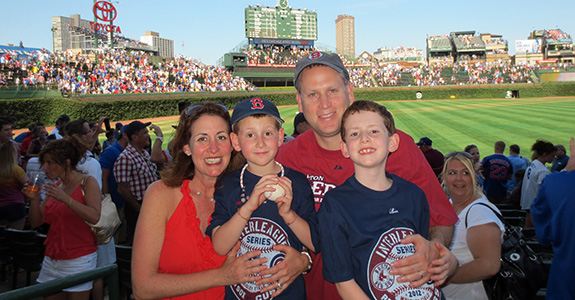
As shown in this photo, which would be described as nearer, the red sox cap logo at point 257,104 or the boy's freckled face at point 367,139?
the boy's freckled face at point 367,139

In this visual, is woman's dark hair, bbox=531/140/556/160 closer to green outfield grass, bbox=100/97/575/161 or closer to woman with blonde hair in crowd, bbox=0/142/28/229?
green outfield grass, bbox=100/97/575/161

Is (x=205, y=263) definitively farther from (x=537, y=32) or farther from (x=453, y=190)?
(x=537, y=32)

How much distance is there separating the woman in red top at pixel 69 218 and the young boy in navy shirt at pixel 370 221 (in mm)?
3329

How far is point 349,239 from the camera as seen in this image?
2139 mm

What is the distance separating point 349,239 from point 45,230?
6961mm

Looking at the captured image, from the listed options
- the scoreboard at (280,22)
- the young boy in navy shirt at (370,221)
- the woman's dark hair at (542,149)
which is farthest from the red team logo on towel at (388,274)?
the scoreboard at (280,22)

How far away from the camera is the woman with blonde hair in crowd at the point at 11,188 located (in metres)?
6.39

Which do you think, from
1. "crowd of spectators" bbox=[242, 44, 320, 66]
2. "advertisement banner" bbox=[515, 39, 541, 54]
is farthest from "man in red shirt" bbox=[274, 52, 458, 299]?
"advertisement banner" bbox=[515, 39, 541, 54]

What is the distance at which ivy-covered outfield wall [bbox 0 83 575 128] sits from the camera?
27984 mm

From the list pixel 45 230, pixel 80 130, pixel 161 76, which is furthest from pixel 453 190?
pixel 161 76

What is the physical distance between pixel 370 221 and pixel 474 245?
59.3 inches

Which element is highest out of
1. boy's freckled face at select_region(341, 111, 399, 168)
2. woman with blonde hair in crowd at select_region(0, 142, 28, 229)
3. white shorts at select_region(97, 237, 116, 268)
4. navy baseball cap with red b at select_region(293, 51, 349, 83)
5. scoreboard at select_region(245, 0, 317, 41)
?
scoreboard at select_region(245, 0, 317, 41)

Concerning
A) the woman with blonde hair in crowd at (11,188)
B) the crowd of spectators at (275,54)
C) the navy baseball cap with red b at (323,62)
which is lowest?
the woman with blonde hair in crowd at (11,188)

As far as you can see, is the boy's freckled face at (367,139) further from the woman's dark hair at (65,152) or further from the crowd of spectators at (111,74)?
the crowd of spectators at (111,74)
